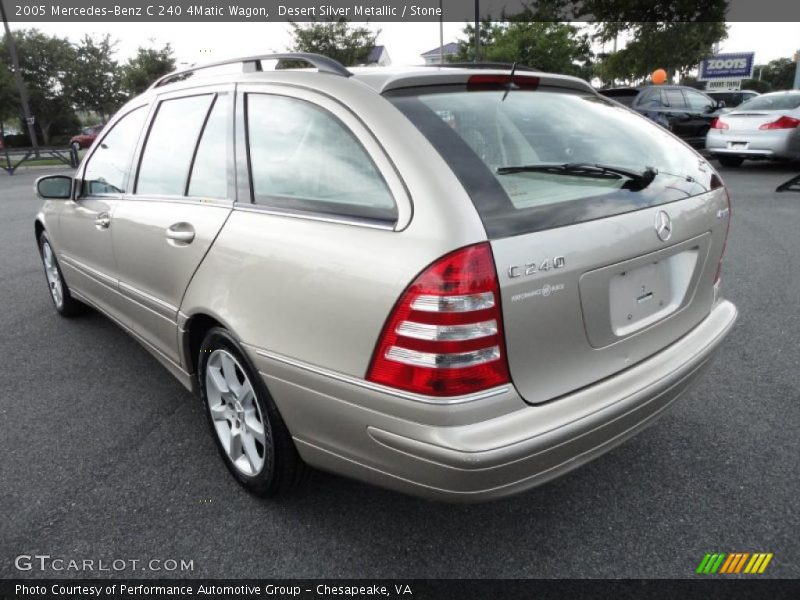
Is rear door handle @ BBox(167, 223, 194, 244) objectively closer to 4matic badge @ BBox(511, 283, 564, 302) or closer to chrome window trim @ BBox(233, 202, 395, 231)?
chrome window trim @ BBox(233, 202, 395, 231)

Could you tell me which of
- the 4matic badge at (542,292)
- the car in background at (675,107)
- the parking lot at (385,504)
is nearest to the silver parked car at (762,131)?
the car in background at (675,107)

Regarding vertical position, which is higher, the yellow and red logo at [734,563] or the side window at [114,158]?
the side window at [114,158]

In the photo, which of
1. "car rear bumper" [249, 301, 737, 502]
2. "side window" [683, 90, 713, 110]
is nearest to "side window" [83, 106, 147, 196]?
"car rear bumper" [249, 301, 737, 502]

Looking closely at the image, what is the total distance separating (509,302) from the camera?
1.65m

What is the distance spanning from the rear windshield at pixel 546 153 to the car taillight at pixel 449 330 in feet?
0.49

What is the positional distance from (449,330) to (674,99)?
45.9 feet

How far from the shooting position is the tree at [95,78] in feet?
132

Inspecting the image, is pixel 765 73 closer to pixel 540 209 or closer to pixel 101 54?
pixel 101 54

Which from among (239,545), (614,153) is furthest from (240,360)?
(614,153)

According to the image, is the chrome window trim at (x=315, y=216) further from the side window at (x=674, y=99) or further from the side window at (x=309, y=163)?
the side window at (x=674, y=99)

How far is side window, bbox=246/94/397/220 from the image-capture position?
185 cm

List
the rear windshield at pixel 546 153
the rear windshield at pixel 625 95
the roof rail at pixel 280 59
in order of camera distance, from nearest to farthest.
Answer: the rear windshield at pixel 546 153, the roof rail at pixel 280 59, the rear windshield at pixel 625 95

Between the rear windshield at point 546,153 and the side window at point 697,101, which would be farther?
the side window at point 697,101

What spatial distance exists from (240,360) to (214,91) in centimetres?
117
